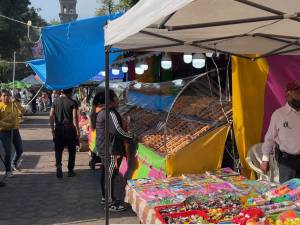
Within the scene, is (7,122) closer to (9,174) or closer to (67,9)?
(9,174)

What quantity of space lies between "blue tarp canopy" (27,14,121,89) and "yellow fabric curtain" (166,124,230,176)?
1.84m

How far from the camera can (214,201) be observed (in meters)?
3.86

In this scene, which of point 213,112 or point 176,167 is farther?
point 213,112

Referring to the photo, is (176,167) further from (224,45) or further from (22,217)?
(22,217)

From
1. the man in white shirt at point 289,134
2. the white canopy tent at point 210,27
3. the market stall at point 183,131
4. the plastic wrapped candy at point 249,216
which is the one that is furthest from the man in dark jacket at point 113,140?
the plastic wrapped candy at point 249,216

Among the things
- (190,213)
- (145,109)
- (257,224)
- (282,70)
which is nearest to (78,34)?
(145,109)

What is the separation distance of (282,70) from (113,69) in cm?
628

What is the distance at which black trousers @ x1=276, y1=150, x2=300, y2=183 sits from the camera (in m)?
4.79

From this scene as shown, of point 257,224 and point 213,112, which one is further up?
point 213,112

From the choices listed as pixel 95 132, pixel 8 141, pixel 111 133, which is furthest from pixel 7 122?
pixel 111 133

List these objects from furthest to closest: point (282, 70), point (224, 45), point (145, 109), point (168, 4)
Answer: point (145, 109) → point (282, 70) → point (224, 45) → point (168, 4)

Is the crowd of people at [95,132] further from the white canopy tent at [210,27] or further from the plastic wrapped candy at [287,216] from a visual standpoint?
the plastic wrapped candy at [287,216]

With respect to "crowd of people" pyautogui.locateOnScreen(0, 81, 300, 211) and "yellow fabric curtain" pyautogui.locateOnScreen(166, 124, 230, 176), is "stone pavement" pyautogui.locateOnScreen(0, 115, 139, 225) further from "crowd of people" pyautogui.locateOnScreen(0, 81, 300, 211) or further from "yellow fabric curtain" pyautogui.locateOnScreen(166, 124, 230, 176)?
"yellow fabric curtain" pyautogui.locateOnScreen(166, 124, 230, 176)

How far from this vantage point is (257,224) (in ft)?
10.1
